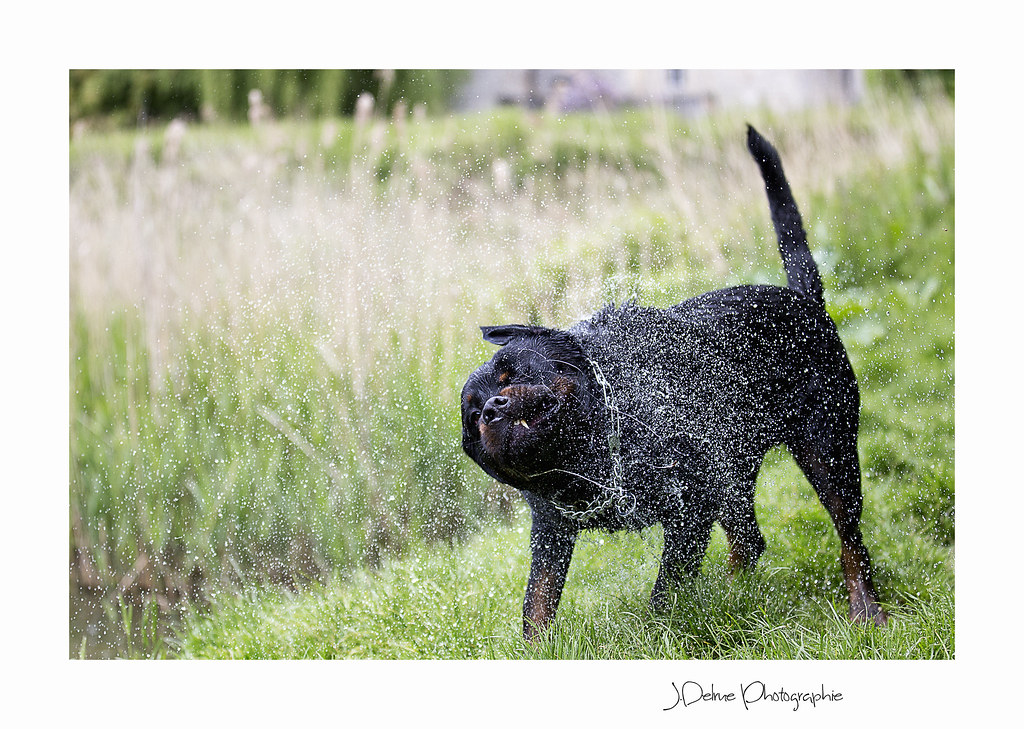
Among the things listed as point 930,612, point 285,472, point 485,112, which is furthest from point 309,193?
point 930,612

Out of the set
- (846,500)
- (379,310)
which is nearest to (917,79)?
(846,500)

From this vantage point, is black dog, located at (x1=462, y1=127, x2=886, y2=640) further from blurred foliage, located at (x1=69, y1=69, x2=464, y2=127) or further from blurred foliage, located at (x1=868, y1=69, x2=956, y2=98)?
blurred foliage, located at (x1=69, y1=69, x2=464, y2=127)

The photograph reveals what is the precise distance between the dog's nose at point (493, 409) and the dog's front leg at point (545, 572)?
0.55m

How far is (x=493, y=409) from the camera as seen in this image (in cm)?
225

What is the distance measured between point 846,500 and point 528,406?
1.47 metres

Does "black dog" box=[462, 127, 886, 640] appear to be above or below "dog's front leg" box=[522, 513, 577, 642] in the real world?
above

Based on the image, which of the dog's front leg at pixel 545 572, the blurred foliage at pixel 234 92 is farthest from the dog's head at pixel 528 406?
the blurred foliage at pixel 234 92

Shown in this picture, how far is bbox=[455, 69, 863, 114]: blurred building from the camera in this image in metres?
3.08

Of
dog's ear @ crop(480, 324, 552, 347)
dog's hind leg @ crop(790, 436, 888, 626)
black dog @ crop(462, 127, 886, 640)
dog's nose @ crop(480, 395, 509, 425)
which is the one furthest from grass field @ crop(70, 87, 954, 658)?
dog's nose @ crop(480, 395, 509, 425)

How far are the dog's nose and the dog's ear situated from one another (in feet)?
1.00

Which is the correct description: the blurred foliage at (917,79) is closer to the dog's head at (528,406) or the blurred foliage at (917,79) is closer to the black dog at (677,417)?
the black dog at (677,417)

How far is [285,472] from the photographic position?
3.39 meters
